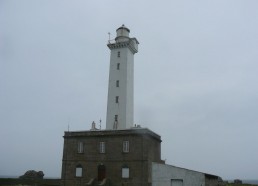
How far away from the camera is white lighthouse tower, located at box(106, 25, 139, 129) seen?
1516 inches

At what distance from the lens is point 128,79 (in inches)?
1575

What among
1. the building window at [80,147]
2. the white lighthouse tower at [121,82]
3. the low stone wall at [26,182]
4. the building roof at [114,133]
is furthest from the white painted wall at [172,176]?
the low stone wall at [26,182]

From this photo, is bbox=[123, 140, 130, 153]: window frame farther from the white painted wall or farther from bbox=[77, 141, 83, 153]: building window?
bbox=[77, 141, 83, 153]: building window

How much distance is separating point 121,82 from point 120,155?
9.74 meters

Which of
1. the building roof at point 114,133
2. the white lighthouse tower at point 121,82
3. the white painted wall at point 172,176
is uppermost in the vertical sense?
the white lighthouse tower at point 121,82

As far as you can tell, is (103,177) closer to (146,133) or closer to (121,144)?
(121,144)

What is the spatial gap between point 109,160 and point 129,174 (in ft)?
8.99

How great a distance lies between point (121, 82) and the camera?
39.6 metres

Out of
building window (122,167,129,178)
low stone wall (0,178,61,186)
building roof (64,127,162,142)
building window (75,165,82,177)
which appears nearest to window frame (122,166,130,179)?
building window (122,167,129,178)

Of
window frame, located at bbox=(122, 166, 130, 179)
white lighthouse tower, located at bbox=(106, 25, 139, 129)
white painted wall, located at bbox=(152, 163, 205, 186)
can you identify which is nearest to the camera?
white painted wall, located at bbox=(152, 163, 205, 186)

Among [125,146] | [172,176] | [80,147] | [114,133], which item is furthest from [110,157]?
[172,176]

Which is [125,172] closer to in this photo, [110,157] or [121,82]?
[110,157]

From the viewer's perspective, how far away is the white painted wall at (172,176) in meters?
31.8

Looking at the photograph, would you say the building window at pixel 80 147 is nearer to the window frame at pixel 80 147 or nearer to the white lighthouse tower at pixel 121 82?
the window frame at pixel 80 147
